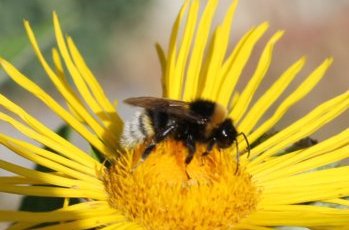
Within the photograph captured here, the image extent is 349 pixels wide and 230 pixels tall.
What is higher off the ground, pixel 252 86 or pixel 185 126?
pixel 252 86

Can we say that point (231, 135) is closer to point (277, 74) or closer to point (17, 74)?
point (17, 74)

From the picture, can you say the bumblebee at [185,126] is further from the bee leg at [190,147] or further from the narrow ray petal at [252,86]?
the narrow ray petal at [252,86]

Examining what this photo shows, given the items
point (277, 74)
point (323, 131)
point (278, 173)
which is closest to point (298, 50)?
point (277, 74)

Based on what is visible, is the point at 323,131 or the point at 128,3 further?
the point at 128,3

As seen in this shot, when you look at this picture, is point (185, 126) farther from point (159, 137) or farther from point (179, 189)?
point (179, 189)

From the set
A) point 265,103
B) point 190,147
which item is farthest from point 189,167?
point 265,103

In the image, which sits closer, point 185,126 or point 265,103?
point 185,126

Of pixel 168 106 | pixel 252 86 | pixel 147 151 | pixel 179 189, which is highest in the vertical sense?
pixel 252 86
